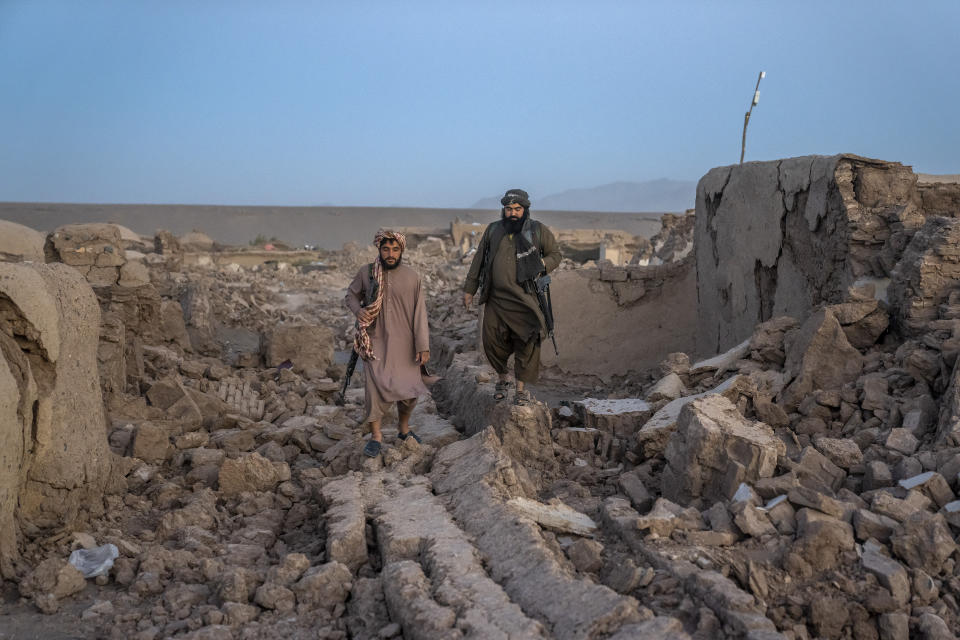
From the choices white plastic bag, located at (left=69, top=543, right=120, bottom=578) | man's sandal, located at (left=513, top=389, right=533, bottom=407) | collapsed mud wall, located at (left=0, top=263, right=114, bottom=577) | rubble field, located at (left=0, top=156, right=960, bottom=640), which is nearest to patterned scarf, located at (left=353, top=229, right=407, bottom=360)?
rubble field, located at (left=0, top=156, right=960, bottom=640)

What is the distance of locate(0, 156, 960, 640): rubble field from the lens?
10.2 feet

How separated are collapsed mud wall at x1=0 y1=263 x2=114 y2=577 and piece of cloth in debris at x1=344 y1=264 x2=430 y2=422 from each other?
1543 millimetres

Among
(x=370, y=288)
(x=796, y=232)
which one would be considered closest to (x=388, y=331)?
(x=370, y=288)

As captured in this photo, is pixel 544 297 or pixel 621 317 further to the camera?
pixel 621 317

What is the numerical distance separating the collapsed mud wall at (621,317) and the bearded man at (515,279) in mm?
3299

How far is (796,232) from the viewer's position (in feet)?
22.2

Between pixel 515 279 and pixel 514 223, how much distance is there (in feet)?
1.20

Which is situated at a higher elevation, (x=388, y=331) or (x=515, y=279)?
(x=515, y=279)

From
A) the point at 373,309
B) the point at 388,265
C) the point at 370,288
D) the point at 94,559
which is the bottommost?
the point at 94,559

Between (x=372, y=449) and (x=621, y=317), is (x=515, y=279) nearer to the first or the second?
(x=372, y=449)

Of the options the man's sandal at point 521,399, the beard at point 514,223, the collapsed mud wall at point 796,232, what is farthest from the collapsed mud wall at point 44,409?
the collapsed mud wall at point 796,232

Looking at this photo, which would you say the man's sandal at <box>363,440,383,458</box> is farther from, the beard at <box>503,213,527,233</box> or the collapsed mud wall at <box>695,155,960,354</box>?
the collapsed mud wall at <box>695,155,960,354</box>

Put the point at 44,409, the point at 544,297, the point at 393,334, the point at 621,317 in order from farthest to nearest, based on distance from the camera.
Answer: the point at 621,317 < the point at 544,297 < the point at 393,334 < the point at 44,409

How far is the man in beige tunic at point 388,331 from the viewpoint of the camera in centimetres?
523
